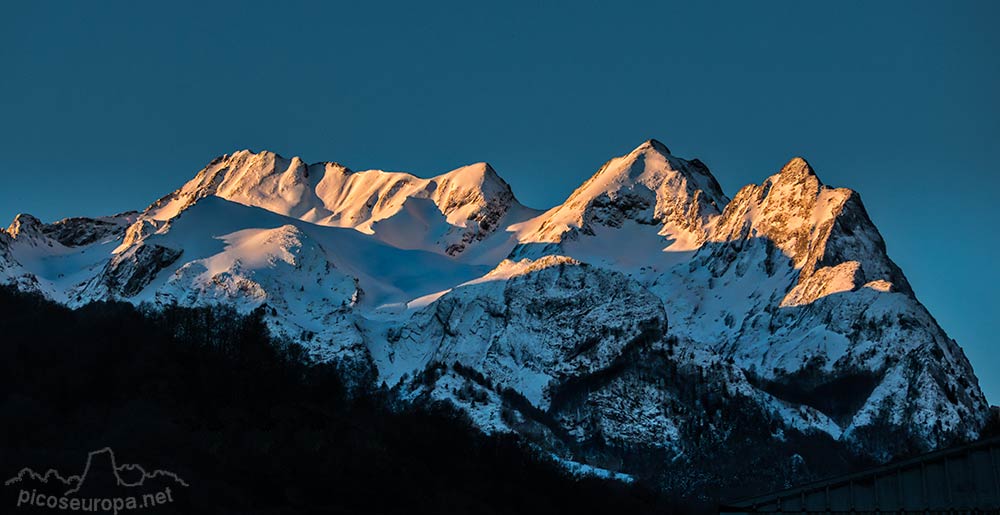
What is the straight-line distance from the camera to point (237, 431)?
119m

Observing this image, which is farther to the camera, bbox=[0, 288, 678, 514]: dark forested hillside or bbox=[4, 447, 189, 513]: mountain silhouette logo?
bbox=[0, 288, 678, 514]: dark forested hillside

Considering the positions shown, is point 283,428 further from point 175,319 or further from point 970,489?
point 970,489

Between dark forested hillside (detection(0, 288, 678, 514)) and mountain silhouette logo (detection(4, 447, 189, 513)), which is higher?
dark forested hillside (detection(0, 288, 678, 514))

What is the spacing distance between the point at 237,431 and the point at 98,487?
106ft

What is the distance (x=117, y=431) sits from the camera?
10969cm

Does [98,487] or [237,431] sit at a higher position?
[237,431]

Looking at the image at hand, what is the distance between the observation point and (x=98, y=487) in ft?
284

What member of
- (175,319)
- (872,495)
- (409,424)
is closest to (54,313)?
(175,319)

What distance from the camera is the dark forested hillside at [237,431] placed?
103 m

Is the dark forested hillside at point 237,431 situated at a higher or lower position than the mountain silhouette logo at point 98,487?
higher

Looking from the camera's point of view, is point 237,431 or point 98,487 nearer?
point 98,487

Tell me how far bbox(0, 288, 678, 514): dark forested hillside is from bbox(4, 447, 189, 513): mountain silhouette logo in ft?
3.62

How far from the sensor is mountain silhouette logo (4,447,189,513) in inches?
3238

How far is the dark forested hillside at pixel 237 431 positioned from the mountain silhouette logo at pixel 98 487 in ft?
3.62
